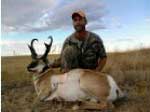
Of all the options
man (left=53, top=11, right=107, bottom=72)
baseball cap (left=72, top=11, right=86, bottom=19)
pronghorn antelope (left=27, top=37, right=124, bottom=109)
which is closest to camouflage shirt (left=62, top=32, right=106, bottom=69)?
man (left=53, top=11, right=107, bottom=72)

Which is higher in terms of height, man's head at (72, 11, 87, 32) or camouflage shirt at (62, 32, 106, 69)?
man's head at (72, 11, 87, 32)

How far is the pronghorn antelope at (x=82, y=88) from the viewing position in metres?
4.17

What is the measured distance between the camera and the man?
472cm

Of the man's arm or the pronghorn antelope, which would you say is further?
the man's arm

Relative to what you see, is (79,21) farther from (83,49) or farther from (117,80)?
(117,80)

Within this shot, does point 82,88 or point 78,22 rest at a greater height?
point 78,22

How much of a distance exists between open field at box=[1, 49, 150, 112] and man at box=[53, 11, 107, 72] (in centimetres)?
55

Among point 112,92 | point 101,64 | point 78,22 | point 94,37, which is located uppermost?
point 78,22

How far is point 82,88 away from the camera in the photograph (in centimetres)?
425

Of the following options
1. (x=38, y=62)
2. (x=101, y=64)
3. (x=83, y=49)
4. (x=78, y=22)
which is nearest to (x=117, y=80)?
(x=101, y=64)

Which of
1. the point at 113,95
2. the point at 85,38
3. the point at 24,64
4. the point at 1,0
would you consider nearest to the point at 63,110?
the point at 113,95

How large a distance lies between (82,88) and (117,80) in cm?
129

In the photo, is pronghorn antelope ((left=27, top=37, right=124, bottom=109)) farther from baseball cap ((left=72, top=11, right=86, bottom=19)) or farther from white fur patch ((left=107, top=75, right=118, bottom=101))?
baseball cap ((left=72, top=11, right=86, bottom=19))

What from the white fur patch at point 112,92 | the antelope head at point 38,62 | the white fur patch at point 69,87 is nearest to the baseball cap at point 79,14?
the antelope head at point 38,62
